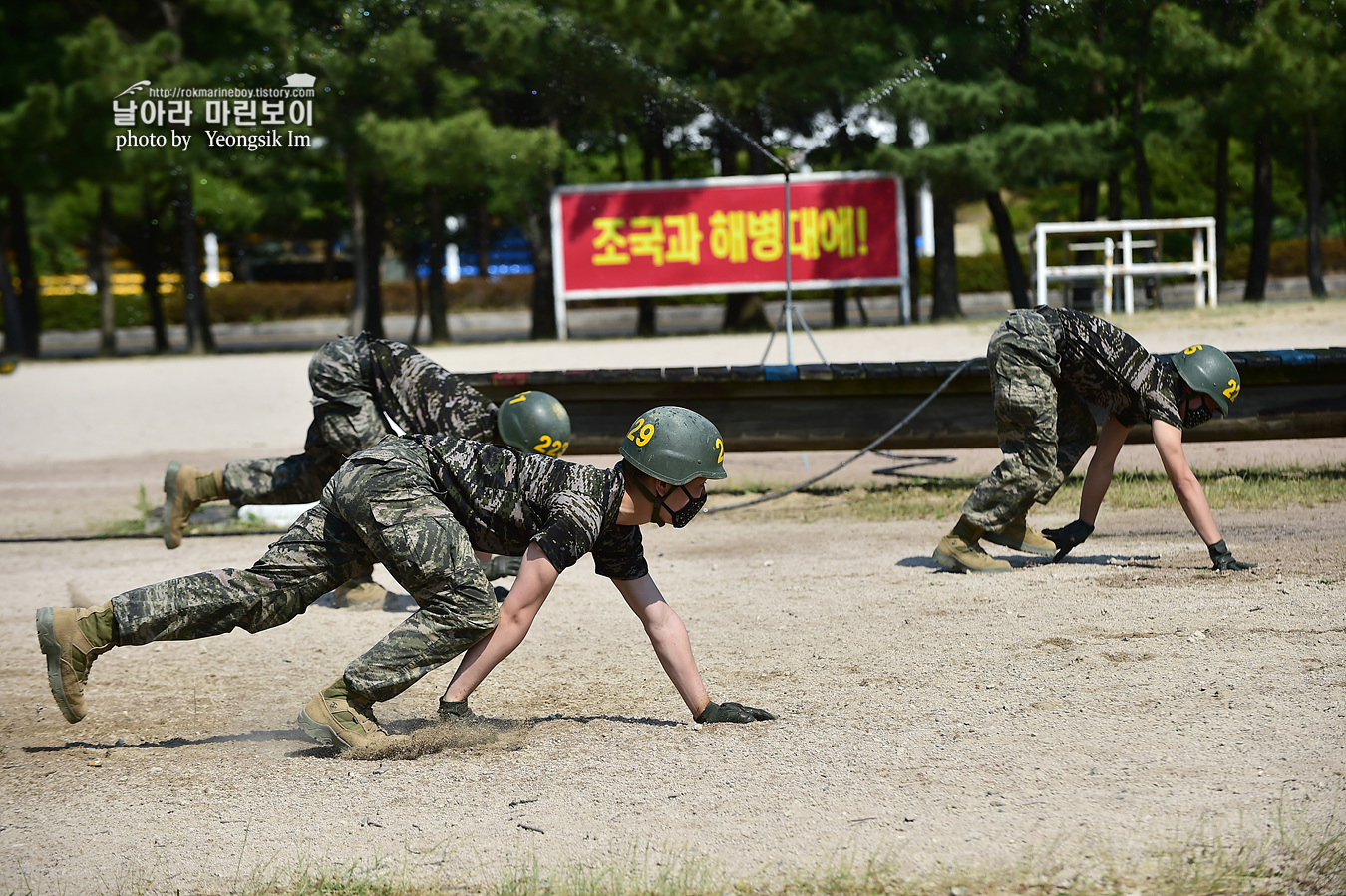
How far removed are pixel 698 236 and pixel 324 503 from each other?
20.2 metres

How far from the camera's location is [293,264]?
179 feet

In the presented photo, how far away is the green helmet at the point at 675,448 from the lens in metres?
4.60

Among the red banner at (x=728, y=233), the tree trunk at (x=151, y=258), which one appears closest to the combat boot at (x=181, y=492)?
the red banner at (x=728, y=233)

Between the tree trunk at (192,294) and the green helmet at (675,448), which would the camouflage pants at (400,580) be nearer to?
the green helmet at (675,448)

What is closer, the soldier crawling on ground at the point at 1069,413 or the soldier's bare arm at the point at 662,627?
the soldier's bare arm at the point at 662,627

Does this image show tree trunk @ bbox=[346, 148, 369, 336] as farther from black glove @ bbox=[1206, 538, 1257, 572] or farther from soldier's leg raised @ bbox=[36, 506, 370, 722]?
soldier's leg raised @ bbox=[36, 506, 370, 722]

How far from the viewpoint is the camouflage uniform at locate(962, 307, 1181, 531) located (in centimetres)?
736

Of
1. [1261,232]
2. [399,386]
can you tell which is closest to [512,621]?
[399,386]

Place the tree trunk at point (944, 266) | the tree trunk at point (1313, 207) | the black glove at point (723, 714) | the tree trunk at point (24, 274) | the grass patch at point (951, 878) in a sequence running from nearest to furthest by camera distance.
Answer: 1. the grass patch at point (951, 878)
2. the black glove at point (723, 714)
3. the tree trunk at point (944, 266)
4. the tree trunk at point (1313, 207)
5. the tree trunk at point (24, 274)

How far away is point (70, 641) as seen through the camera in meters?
4.75

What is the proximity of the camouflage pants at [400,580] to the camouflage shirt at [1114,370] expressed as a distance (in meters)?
4.00

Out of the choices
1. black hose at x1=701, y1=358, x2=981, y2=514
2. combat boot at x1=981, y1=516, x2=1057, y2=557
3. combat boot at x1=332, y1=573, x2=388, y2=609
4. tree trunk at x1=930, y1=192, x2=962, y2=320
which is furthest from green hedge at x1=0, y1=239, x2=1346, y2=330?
combat boot at x1=332, y1=573, x2=388, y2=609

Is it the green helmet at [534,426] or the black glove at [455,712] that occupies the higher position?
the green helmet at [534,426]

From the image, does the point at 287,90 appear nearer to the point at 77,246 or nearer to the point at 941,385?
the point at 941,385
